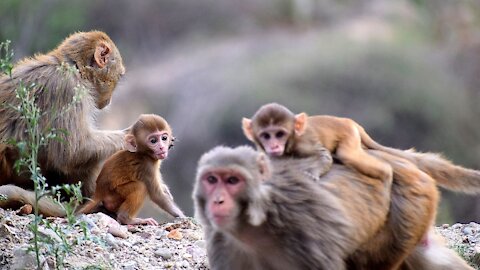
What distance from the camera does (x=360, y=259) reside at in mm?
6320

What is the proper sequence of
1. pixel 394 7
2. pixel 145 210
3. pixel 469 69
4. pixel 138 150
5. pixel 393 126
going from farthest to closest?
1. pixel 394 7
2. pixel 469 69
3. pixel 393 126
4. pixel 145 210
5. pixel 138 150

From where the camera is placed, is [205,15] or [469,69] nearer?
[469,69]

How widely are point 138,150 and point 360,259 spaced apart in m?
2.64

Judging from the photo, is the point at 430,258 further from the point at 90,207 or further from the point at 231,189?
the point at 90,207

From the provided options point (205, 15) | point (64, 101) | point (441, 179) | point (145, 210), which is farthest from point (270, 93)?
point (441, 179)

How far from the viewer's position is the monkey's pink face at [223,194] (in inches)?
222

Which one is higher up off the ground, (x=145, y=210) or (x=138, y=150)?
(x=138, y=150)

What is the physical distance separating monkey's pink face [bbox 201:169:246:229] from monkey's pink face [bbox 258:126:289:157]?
2.52ft

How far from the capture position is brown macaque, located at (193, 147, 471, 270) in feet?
18.7

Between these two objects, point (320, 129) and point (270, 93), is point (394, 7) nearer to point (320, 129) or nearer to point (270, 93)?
point (270, 93)

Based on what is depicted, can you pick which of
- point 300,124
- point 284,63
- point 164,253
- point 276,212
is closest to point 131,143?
point 164,253

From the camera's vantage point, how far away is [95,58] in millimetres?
8961

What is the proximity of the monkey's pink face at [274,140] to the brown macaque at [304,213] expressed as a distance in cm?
A: 13

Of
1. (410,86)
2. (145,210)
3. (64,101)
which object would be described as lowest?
(145,210)
